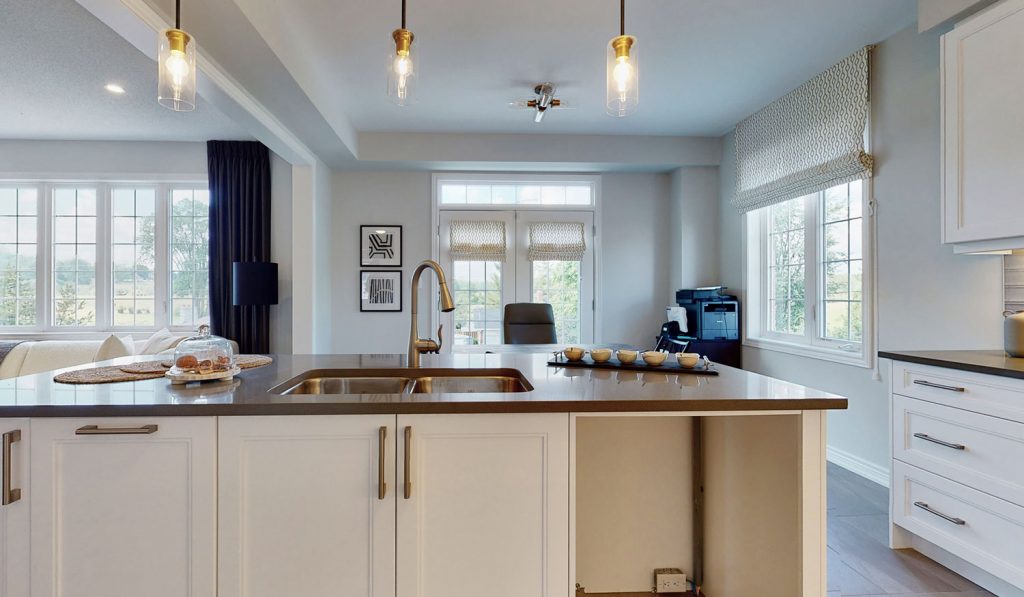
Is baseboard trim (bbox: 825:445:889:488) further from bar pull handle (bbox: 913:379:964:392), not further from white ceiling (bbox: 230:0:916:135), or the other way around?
white ceiling (bbox: 230:0:916:135)

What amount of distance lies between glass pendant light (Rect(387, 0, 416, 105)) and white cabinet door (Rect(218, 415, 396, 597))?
1008 millimetres

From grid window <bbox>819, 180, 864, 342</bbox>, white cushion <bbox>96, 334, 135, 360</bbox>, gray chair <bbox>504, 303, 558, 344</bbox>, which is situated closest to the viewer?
grid window <bbox>819, 180, 864, 342</bbox>

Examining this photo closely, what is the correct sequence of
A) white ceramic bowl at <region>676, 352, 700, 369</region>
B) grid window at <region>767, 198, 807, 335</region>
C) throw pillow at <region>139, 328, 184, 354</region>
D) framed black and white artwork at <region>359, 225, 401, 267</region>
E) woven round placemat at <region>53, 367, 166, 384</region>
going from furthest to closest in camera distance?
framed black and white artwork at <region>359, 225, 401, 267</region> → grid window at <region>767, 198, 807, 335</region> → throw pillow at <region>139, 328, 184, 354</region> → white ceramic bowl at <region>676, 352, 700, 369</region> → woven round placemat at <region>53, 367, 166, 384</region>

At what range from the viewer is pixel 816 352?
350cm

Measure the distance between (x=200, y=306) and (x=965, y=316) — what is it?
19.4ft

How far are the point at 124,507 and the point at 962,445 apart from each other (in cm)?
272

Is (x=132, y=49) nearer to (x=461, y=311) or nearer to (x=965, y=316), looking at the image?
(x=461, y=311)

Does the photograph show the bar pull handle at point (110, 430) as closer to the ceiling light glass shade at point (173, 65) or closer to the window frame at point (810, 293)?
the ceiling light glass shade at point (173, 65)

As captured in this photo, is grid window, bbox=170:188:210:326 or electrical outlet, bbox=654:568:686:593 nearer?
electrical outlet, bbox=654:568:686:593

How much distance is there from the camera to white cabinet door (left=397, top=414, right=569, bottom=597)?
1203 mm

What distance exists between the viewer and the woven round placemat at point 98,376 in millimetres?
1402

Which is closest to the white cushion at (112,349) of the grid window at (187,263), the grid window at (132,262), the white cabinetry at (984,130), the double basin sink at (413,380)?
the grid window at (187,263)

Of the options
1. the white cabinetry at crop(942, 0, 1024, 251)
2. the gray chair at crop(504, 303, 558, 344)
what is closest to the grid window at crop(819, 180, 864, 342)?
the white cabinetry at crop(942, 0, 1024, 251)

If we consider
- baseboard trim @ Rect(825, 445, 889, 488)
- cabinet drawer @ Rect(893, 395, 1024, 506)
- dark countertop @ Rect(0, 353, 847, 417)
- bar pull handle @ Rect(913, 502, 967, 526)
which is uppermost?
dark countertop @ Rect(0, 353, 847, 417)
